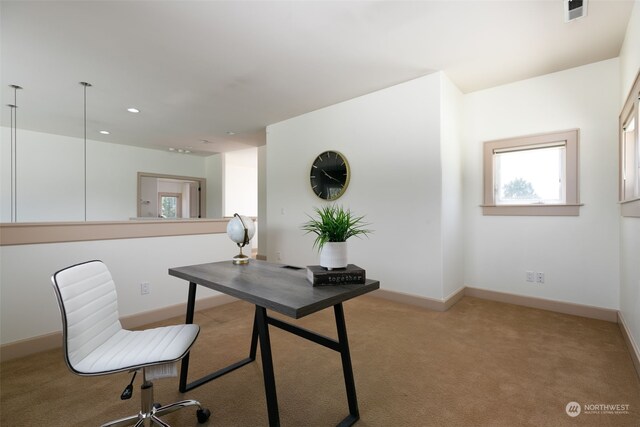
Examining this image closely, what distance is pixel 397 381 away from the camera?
1.87 meters

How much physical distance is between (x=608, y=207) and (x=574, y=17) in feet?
6.05

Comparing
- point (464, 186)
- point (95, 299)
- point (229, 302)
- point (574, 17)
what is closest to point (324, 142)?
point (464, 186)

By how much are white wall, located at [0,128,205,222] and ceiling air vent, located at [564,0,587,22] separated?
25.0 feet

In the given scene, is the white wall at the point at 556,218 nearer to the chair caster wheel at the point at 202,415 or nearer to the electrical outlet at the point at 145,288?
the chair caster wheel at the point at 202,415

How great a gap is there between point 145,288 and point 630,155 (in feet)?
14.6

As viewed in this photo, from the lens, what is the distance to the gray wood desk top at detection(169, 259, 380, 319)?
1146mm

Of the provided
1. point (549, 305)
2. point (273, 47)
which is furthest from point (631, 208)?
point (273, 47)

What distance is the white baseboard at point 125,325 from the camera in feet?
7.04

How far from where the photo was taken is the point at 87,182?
6.04m

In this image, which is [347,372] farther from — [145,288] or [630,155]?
[630,155]

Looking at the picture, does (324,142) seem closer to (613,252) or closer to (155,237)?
(155,237)

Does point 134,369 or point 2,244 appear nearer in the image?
point 134,369

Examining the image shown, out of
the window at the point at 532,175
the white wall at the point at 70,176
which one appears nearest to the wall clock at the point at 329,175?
the window at the point at 532,175

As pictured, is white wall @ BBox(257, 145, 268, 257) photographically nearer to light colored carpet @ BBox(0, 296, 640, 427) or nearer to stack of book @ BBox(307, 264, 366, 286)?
light colored carpet @ BBox(0, 296, 640, 427)
